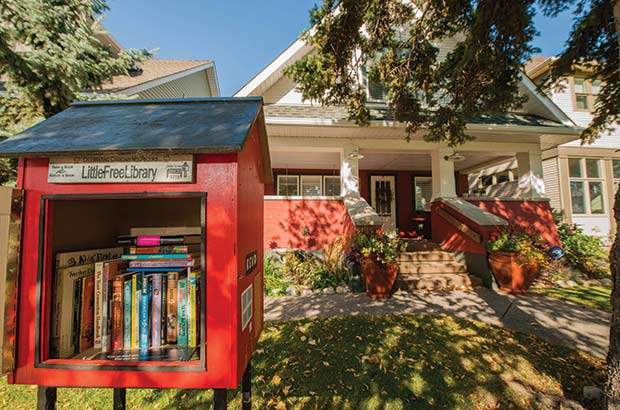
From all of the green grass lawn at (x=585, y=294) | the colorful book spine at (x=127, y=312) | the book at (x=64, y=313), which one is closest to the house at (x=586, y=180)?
the green grass lawn at (x=585, y=294)

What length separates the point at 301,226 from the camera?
782cm

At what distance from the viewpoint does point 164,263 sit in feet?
4.96

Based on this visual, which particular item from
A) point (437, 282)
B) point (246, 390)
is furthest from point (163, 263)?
point (437, 282)

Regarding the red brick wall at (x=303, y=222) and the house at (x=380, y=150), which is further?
the red brick wall at (x=303, y=222)

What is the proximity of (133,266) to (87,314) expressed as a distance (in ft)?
Answer: 1.09

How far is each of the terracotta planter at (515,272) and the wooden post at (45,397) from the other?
22.6 feet

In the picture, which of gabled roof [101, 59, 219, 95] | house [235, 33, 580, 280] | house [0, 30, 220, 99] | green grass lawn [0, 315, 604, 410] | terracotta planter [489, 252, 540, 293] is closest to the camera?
green grass lawn [0, 315, 604, 410]

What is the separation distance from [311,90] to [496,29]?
3102 millimetres

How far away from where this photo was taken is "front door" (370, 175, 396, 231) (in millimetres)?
11961

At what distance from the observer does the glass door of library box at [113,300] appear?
1.25m

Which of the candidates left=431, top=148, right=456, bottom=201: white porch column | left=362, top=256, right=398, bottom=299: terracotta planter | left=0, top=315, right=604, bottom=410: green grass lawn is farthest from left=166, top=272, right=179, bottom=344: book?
left=431, top=148, right=456, bottom=201: white porch column

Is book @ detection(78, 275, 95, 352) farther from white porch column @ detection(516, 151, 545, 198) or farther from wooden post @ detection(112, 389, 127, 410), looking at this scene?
white porch column @ detection(516, 151, 545, 198)

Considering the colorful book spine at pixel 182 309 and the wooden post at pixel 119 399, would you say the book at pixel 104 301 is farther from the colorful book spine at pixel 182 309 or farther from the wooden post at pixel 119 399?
the wooden post at pixel 119 399

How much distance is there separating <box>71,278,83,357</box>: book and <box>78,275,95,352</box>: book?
0.01 metres
